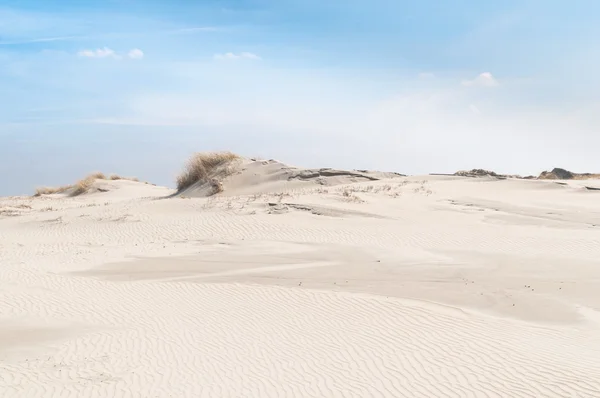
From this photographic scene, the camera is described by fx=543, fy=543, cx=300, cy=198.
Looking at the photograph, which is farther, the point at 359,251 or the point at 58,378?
the point at 359,251

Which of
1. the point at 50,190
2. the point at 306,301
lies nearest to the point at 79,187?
the point at 50,190

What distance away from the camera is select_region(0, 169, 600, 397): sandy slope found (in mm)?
5914

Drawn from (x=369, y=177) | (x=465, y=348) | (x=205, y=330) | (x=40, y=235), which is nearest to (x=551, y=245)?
(x=465, y=348)

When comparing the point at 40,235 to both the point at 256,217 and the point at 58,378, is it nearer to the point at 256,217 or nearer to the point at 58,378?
the point at 256,217

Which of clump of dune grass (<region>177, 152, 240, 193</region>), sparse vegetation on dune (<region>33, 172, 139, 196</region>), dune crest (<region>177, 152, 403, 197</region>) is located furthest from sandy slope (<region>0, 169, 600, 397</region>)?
sparse vegetation on dune (<region>33, 172, 139, 196</region>)

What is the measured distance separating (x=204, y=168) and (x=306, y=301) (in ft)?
53.2

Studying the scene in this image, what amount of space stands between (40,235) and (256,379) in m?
12.3

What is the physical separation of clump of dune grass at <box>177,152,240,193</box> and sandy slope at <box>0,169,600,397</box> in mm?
6479

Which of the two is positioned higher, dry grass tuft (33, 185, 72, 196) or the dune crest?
the dune crest

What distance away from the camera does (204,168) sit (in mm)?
24188

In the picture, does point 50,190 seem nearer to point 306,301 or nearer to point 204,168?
point 204,168

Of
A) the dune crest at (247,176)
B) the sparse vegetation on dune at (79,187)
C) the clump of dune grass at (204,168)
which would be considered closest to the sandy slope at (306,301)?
the dune crest at (247,176)

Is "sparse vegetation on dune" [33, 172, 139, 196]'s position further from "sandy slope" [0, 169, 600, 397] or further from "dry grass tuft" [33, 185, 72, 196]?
"sandy slope" [0, 169, 600, 397]

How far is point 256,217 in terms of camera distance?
1550cm
